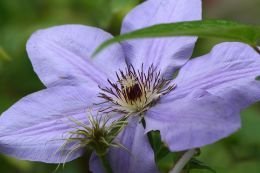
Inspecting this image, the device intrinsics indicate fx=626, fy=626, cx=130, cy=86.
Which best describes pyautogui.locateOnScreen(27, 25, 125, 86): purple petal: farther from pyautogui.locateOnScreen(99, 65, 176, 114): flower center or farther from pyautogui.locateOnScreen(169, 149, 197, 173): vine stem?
pyautogui.locateOnScreen(169, 149, 197, 173): vine stem

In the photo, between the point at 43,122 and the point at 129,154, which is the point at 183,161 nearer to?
the point at 129,154

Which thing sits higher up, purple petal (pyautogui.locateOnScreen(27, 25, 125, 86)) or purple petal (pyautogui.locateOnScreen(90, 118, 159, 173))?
purple petal (pyautogui.locateOnScreen(27, 25, 125, 86))

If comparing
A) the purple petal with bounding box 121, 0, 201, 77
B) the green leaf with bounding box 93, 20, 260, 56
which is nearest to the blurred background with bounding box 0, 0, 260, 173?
the purple petal with bounding box 121, 0, 201, 77

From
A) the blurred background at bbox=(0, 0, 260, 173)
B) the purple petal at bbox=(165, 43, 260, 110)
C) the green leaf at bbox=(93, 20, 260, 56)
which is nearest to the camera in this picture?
the green leaf at bbox=(93, 20, 260, 56)

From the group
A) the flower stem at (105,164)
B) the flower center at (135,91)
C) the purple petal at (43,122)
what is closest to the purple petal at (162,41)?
the flower center at (135,91)

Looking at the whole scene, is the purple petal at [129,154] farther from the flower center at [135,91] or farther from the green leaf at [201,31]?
the green leaf at [201,31]

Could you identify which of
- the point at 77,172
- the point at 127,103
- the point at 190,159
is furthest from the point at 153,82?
the point at 77,172

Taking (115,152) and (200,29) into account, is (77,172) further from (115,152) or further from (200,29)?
(200,29)

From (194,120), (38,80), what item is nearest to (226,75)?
(194,120)
